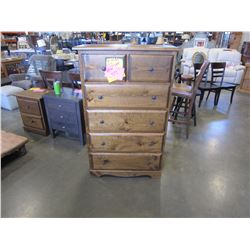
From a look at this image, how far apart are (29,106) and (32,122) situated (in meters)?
0.28

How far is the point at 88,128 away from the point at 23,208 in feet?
3.26

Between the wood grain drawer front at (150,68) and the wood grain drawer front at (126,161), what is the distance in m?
0.83

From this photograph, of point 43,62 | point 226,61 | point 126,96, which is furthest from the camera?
point 226,61

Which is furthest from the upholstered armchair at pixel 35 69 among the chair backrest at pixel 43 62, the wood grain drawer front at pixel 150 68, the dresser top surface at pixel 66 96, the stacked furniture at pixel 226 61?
the stacked furniture at pixel 226 61

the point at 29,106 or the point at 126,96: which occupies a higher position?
the point at 126,96

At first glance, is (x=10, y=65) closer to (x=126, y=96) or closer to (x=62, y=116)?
(x=62, y=116)

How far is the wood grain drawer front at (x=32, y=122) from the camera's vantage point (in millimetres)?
2762

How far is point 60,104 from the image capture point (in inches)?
95.3

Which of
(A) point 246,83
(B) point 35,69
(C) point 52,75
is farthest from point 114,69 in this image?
(A) point 246,83

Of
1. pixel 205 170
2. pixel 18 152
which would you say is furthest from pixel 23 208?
pixel 205 170

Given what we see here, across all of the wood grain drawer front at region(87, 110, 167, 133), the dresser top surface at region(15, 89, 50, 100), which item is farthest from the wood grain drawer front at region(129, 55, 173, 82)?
the dresser top surface at region(15, 89, 50, 100)

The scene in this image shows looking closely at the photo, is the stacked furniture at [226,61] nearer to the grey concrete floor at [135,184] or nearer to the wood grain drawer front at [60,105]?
the grey concrete floor at [135,184]
